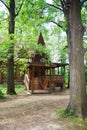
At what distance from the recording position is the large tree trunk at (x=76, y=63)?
30.2 ft

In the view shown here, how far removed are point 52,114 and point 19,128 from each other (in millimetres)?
2415

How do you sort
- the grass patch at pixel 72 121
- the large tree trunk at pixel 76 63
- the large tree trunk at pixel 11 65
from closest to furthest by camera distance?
the grass patch at pixel 72 121
the large tree trunk at pixel 76 63
the large tree trunk at pixel 11 65

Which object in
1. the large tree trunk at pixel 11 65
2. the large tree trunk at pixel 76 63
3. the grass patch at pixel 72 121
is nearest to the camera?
the grass patch at pixel 72 121

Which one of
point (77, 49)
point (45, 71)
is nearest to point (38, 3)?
point (77, 49)

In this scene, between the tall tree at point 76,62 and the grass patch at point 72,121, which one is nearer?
the grass patch at point 72,121

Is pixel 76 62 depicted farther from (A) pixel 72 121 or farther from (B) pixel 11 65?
(B) pixel 11 65

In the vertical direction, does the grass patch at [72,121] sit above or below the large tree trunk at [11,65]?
below

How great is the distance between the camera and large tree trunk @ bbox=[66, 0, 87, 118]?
920 centimetres

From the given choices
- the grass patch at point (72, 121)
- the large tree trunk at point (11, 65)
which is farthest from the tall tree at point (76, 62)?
the large tree trunk at point (11, 65)

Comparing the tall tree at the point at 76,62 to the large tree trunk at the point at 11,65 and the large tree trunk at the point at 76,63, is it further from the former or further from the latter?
the large tree trunk at the point at 11,65

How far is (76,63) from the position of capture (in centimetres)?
934

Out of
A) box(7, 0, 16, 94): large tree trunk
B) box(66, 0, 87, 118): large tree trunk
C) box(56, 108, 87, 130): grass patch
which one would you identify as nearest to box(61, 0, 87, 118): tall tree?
box(66, 0, 87, 118): large tree trunk

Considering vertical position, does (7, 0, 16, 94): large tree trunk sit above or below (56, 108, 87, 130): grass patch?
above

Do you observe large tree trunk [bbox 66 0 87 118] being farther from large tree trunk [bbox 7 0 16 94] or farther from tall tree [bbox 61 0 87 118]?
large tree trunk [bbox 7 0 16 94]
